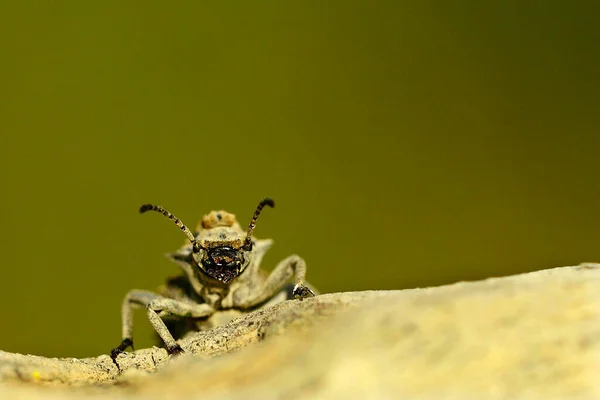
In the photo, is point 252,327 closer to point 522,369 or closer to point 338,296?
point 338,296

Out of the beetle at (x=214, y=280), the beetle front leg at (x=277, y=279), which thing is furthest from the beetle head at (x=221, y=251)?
the beetle front leg at (x=277, y=279)

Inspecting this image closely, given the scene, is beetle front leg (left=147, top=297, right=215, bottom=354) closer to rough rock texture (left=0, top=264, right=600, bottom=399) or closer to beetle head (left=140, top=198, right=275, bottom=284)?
beetle head (left=140, top=198, right=275, bottom=284)

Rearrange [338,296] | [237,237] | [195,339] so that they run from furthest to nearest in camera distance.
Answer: [237,237] < [195,339] < [338,296]

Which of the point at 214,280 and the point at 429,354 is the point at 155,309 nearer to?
the point at 214,280

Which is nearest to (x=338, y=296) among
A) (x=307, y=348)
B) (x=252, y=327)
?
(x=252, y=327)

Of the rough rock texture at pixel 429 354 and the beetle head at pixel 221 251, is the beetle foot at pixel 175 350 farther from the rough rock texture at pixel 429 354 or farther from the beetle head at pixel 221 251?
the beetle head at pixel 221 251
